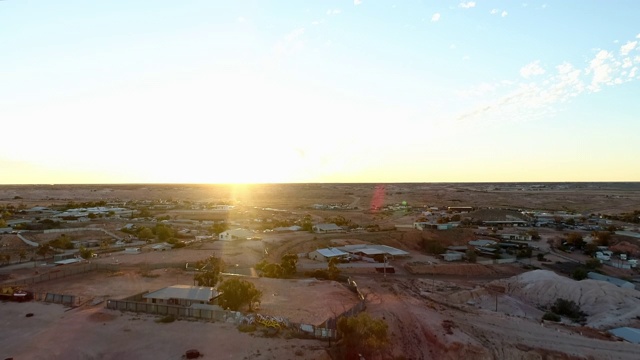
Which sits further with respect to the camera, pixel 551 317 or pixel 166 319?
pixel 551 317

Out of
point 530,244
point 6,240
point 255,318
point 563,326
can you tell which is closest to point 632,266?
point 530,244

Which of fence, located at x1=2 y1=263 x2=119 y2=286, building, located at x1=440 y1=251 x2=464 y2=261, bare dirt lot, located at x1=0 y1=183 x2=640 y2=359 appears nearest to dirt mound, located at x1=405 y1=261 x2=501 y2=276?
bare dirt lot, located at x1=0 y1=183 x2=640 y2=359

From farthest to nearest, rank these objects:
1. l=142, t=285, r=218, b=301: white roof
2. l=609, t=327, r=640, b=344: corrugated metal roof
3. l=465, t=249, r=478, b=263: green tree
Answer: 1. l=465, t=249, r=478, b=263: green tree
2. l=142, t=285, r=218, b=301: white roof
3. l=609, t=327, r=640, b=344: corrugated metal roof

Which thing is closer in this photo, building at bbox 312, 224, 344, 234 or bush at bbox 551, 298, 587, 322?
bush at bbox 551, 298, 587, 322

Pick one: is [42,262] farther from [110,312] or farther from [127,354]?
[127,354]

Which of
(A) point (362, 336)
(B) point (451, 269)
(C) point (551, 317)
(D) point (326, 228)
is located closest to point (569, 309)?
(C) point (551, 317)

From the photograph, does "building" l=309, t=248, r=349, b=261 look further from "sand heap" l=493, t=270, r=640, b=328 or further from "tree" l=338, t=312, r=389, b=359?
"tree" l=338, t=312, r=389, b=359

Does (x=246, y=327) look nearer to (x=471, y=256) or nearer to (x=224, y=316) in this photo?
(x=224, y=316)
